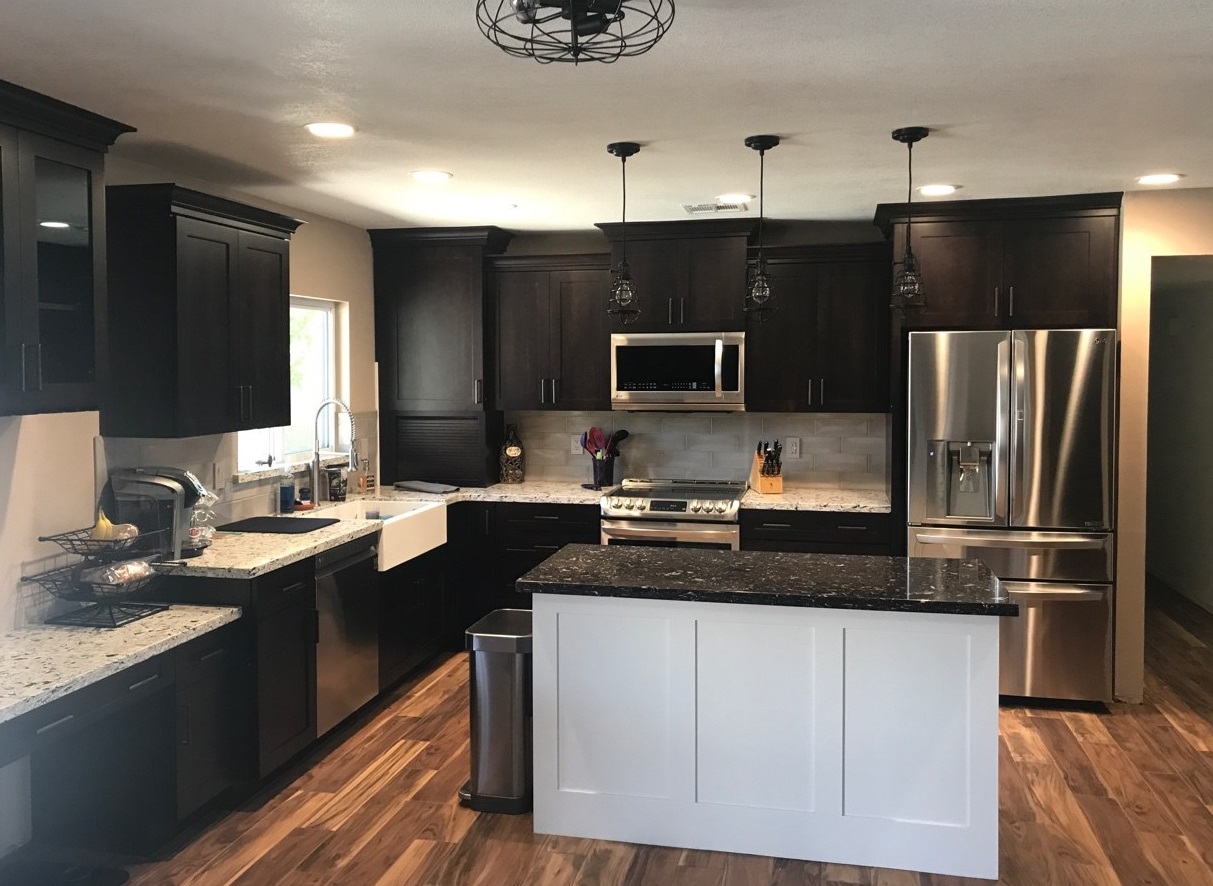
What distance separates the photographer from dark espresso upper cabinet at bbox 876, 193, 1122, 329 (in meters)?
4.59

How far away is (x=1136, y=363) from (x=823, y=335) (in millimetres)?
1479

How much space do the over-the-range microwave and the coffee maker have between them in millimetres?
2450

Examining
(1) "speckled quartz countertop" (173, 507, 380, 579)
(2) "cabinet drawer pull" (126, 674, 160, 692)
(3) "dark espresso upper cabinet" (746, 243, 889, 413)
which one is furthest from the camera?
(3) "dark espresso upper cabinet" (746, 243, 889, 413)

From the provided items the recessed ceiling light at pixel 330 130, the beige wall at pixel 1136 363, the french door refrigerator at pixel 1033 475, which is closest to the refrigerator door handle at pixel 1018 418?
the french door refrigerator at pixel 1033 475

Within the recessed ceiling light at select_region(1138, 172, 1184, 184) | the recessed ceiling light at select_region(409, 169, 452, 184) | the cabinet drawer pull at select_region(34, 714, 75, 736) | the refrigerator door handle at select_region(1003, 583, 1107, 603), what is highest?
the recessed ceiling light at select_region(1138, 172, 1184, 184)

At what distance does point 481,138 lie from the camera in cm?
346

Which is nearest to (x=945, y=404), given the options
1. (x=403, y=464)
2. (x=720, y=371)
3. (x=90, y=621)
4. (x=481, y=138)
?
(x=720, y=371)

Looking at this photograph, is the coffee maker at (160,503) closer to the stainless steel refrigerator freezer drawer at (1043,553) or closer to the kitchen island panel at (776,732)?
the kitchen island panel at (776,732)

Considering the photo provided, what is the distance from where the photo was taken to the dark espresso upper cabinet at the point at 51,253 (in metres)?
2.76

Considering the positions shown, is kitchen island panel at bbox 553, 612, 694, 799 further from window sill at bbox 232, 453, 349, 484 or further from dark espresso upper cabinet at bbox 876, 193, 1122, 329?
dark espresso upper cabinet at bbox 876, 193, 1122, 329

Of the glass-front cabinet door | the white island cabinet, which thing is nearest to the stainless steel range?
the white island cabinet

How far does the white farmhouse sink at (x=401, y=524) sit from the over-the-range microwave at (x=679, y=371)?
1189mm

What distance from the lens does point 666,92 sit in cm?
289

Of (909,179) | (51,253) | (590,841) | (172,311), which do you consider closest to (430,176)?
(172,311)
